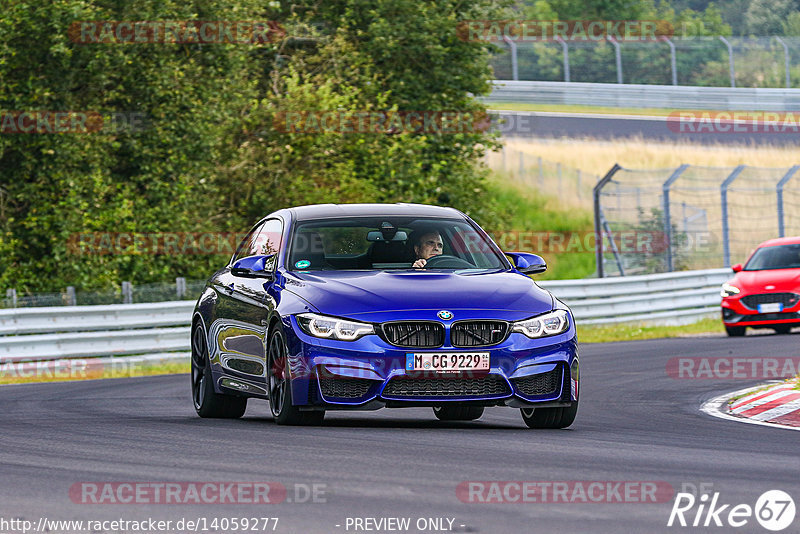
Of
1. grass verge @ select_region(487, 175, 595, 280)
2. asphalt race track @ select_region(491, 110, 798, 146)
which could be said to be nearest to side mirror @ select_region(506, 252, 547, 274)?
grass verge @ select_region(487, 175, 595, 280)

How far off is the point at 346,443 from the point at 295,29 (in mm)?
26064

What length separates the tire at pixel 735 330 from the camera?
24438 millimetres

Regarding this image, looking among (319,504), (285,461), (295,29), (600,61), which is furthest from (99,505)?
(600,61)

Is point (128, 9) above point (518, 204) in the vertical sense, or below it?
above

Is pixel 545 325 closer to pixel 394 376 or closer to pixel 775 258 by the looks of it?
pixel 394 376

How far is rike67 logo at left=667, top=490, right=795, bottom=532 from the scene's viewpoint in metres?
6.48

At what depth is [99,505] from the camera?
23.0 ft

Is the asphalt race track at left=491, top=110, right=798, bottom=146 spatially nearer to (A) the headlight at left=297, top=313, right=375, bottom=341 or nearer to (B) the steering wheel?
(B) the steering wheel

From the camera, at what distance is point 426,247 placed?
11.2 m

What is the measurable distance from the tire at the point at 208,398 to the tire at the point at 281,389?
1499 millimetres

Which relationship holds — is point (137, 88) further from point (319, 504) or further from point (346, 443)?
point (319, 504)

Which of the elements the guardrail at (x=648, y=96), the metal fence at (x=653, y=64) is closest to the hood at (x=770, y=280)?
the guardrail at (x=648, y=96)

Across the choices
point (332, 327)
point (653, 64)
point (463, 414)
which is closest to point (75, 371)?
point (463, 414)

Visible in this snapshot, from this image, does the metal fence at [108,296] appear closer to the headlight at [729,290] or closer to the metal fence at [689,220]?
the metal fence at [689,220]
